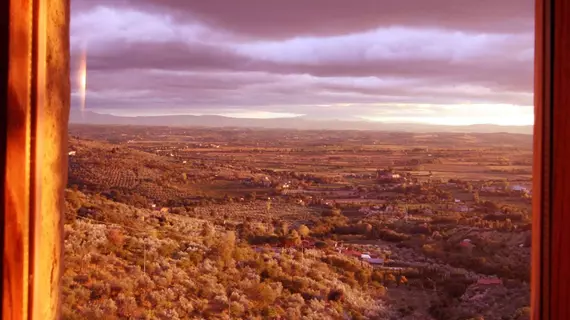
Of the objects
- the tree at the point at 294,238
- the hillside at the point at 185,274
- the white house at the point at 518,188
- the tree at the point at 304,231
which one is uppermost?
the white house at the point at 518,188

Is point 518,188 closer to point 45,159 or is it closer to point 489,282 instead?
point 489,282

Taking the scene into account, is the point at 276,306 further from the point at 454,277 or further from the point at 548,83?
the point at 548,83

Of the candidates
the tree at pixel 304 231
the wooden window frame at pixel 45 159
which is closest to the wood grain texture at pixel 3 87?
the wooden window frame at pixel 45 159

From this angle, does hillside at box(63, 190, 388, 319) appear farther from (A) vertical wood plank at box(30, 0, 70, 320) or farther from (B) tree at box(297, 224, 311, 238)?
(A) vertical wood plank at box(30, 0, 70, 320)

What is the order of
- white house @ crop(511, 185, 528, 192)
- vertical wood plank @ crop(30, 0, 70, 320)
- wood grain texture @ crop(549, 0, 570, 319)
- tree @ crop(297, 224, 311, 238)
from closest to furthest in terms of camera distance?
wood grain texture @ crop(549, 0, 570, 319) → vertical wood plank @ crop(30, 0, 70, 320) → white house @ crop(511, 185, 528, 192) → tree @ crop(297, 224, 311, 238)

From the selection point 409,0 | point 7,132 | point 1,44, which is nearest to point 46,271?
point 7,132

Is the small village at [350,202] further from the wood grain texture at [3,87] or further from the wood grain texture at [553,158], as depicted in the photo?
the wood grain texture at [3,87]

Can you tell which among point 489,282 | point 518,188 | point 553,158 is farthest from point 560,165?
point 489,282

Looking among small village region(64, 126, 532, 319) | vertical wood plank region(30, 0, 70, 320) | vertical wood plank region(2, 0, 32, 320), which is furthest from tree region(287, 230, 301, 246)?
vertical wood plank region(2, 0, 32, 320)
